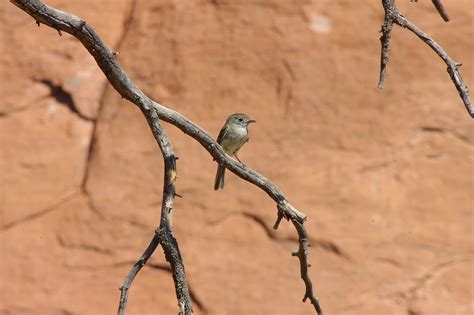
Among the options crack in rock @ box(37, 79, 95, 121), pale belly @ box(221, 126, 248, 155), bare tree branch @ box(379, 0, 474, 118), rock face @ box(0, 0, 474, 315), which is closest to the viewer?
bare tree branch @ box(379, 0, 474, 118)

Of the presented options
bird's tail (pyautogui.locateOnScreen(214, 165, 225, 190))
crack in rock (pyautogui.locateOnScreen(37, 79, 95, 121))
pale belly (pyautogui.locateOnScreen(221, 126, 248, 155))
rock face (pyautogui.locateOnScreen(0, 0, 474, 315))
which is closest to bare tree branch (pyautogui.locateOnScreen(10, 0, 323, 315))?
pale belly (pyautogui.locateOnScreen(221, 126, 248, 155))

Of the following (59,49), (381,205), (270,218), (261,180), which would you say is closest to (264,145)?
(270,218)

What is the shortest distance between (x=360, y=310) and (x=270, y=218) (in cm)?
105

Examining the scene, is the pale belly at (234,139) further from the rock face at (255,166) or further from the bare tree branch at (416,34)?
the bare tree branch at (416,34)

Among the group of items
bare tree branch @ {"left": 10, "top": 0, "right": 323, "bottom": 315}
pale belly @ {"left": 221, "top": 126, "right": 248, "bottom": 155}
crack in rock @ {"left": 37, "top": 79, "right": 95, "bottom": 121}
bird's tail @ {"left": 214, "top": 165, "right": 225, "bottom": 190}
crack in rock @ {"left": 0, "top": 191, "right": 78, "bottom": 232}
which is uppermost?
bare tree branch @ {"left": 10, "top": 0, "right": 323, "bottom": 315}

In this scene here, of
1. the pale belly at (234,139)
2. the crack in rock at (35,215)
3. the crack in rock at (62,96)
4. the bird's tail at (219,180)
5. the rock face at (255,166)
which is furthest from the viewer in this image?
the crack in rock at (62,96)

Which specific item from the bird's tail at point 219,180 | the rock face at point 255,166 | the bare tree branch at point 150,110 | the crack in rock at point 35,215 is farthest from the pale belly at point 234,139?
the bare tree branch at point 150,110

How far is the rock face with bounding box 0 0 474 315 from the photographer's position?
7.46m

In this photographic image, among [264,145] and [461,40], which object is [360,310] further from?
[461,40]

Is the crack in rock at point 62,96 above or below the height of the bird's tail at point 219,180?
above

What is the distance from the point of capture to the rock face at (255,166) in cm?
746

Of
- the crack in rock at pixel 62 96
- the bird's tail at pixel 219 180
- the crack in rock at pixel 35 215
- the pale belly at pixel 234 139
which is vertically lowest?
the crack in rock at pixel 35 215

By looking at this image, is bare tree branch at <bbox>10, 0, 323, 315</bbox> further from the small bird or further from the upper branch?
the small bird

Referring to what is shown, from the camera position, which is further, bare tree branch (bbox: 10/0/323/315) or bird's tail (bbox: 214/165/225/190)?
bird's tail (bbox: 214/165/225/190)
